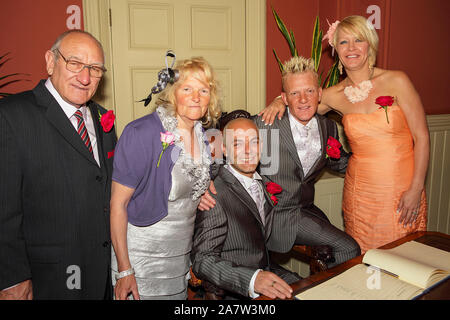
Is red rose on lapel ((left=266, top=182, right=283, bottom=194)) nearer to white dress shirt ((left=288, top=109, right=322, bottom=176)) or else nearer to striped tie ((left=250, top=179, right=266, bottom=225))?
striped tie ((left=250, top=179, right=266, bottom=225))

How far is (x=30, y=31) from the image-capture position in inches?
119

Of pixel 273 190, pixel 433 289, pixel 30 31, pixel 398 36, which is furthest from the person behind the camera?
pixel 398 36

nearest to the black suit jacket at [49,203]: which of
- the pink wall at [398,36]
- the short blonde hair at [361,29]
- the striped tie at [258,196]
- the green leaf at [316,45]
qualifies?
the striped tie at [258,196]

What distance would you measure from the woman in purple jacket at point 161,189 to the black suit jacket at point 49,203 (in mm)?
124

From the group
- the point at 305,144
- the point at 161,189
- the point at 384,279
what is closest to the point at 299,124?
the point at 305,144

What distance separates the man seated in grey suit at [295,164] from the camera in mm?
2518

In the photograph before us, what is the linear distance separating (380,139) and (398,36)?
2.07m

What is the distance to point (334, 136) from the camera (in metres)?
2.81

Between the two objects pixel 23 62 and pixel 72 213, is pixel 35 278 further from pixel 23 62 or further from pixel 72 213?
pixel 23 62

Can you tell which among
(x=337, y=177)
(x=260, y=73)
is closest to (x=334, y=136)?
(x=337, y=177)

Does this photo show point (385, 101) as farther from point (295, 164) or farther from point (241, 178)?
point (241, 178)

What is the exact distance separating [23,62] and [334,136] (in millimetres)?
2826

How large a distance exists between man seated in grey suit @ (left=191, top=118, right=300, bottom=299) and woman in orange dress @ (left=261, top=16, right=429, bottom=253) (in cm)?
50

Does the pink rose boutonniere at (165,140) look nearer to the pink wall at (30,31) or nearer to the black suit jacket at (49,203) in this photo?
the black suit jacket at (49,203)
